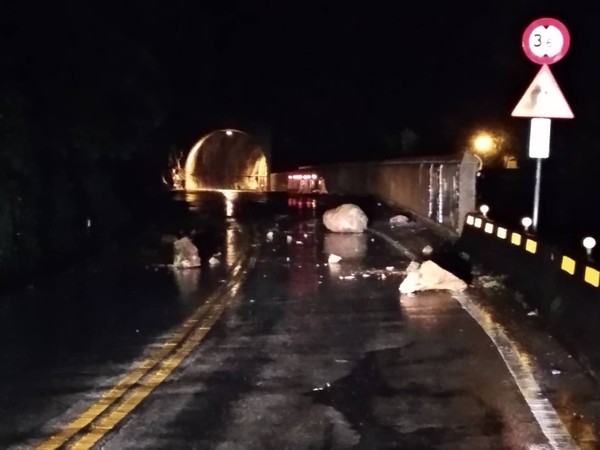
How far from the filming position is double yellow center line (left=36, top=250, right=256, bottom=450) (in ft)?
21.8

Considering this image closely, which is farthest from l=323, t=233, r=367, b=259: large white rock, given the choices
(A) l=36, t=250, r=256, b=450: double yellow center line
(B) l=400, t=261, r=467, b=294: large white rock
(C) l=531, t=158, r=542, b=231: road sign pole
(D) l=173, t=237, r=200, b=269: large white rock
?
(A) l=36, t=250, r=256, b=450: double yellow center line

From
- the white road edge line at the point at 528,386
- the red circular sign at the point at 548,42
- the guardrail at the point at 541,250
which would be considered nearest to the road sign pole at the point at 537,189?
the guardrail at the point at 541,250

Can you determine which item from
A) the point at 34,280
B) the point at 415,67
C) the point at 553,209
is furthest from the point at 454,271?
the point at 415,67

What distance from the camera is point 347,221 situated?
21.2 meters

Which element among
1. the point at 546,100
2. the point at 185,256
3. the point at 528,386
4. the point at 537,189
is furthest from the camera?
the point at 185,256

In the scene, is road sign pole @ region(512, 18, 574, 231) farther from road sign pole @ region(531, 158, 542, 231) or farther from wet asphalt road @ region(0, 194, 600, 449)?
wet asphalt road @ region(0, 194, 600, 449)

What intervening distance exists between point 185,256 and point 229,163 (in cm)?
5836

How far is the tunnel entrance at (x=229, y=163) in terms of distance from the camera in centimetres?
6531

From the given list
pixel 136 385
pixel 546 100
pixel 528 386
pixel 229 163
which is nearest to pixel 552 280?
pixel 546 100

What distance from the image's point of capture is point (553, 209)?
120ft

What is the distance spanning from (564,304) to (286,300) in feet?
12.5

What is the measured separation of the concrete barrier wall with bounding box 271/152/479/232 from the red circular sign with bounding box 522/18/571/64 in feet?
18.3

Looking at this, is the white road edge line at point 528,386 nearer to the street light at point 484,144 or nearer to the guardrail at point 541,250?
the guardrail at point 541,250

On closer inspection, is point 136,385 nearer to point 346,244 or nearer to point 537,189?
point 537,189
